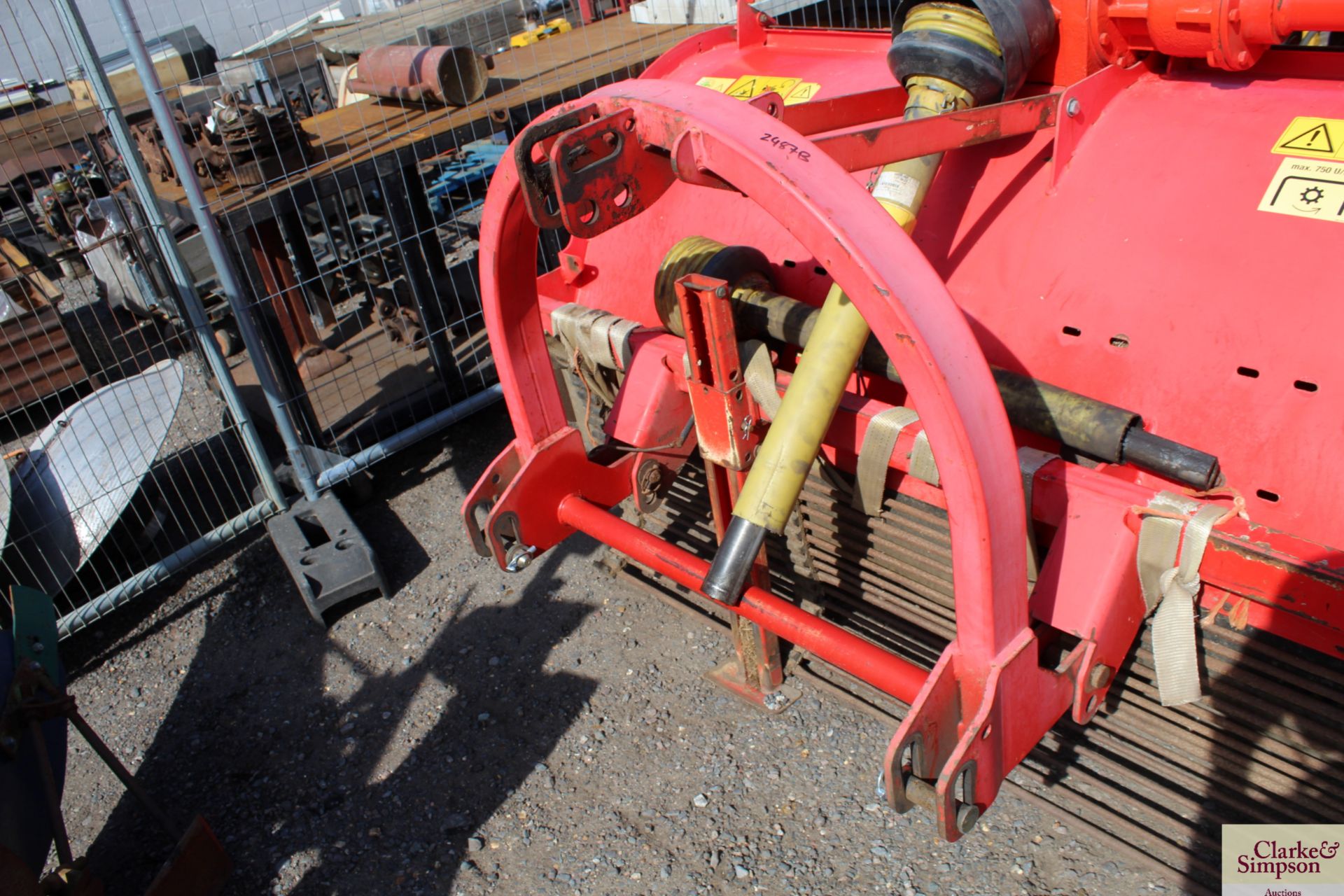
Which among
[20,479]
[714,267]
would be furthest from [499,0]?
[714,267]

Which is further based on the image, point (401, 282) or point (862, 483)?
point (401, 282)

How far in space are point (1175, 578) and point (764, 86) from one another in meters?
1.54

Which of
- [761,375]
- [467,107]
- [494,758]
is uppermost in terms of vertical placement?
[467,107]

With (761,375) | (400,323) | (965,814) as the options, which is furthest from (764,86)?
(400,323)

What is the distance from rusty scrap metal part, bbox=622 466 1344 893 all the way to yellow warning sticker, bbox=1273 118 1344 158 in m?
0.77

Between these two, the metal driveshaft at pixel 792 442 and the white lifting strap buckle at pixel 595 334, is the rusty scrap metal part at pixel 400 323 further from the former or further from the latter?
the metal driveshaft at pixel 792 442

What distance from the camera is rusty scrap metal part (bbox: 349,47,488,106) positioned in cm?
375

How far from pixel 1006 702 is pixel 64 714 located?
6.20 ft

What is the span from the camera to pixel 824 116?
5.55 feet

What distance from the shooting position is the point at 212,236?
3.06 m

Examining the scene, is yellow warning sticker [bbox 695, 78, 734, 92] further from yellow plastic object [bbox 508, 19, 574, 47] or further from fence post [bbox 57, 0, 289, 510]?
yellow plastic object [bbox 508, 19, 574, 47]

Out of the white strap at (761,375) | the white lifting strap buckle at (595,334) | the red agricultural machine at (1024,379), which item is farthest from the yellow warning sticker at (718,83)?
the white strap at (761,375)

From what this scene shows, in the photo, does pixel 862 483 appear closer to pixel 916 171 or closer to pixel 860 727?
pixel 916 171

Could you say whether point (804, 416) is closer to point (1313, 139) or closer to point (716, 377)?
point (716, 377)
